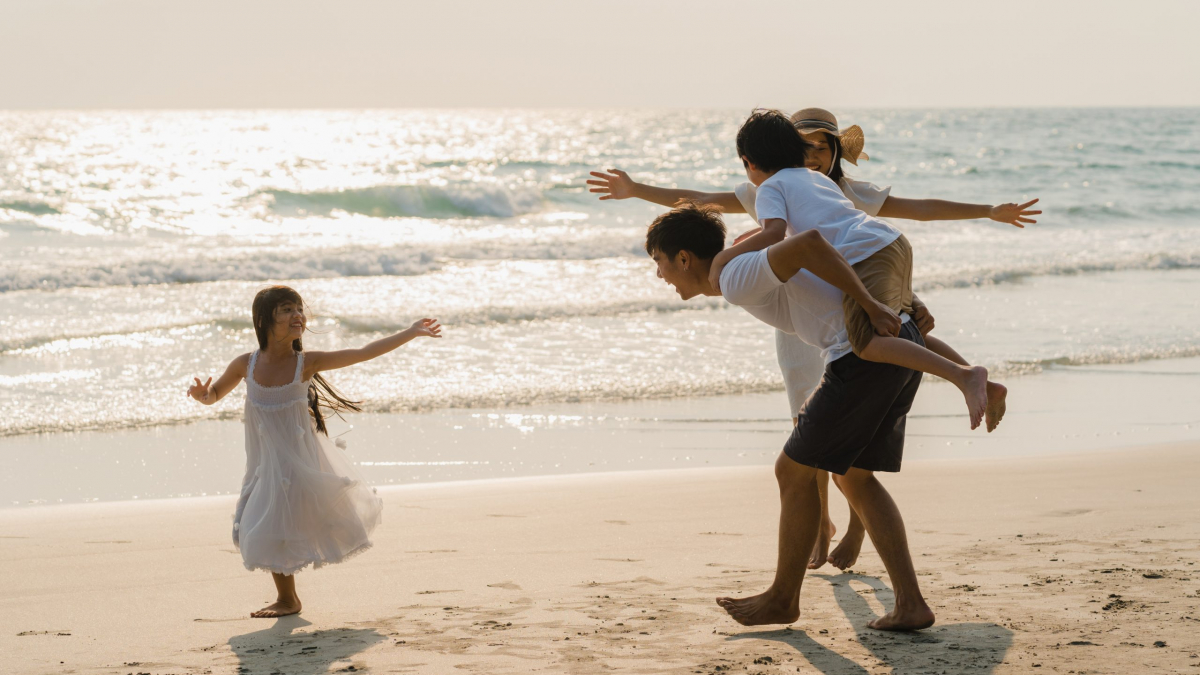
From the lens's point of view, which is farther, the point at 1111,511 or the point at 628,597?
the point at 1111,511

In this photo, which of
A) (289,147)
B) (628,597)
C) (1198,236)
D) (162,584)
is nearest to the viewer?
(628,597)

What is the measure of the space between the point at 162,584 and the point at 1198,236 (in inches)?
851

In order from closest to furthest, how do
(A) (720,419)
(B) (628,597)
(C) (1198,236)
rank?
(B) (628,597)
(A) (720,419)
(C) (1198,236)

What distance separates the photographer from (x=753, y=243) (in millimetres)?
3008

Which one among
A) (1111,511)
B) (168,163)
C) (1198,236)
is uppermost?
(168,163)

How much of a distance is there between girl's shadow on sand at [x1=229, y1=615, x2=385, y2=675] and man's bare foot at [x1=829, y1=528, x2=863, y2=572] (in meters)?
1.66

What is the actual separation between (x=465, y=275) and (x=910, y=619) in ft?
42.2

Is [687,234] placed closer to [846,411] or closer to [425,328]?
[846,411]

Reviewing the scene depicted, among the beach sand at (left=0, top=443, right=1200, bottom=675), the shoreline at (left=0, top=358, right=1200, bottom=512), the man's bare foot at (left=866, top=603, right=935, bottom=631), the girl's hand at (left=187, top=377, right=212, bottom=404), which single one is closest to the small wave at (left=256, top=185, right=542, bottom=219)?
the shoreline at (left=0, top=358, right=1200, bottom=512)

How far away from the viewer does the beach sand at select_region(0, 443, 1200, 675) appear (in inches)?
122

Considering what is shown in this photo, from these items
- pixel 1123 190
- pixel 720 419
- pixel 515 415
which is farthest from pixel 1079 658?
pixel 1123 190

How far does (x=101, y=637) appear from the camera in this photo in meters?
3.45

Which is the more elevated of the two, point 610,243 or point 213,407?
point 610,243

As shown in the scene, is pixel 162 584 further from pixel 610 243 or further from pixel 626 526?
pixel 610 243
